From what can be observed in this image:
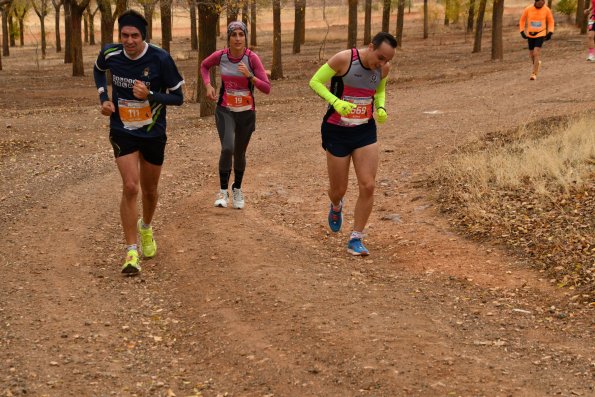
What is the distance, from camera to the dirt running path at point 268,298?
5574 millimetres

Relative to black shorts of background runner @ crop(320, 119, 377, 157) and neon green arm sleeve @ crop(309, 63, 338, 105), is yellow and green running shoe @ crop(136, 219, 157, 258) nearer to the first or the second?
black shorts of background runner @ crop(320, 119, 377, 157)

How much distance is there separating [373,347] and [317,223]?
4076mm

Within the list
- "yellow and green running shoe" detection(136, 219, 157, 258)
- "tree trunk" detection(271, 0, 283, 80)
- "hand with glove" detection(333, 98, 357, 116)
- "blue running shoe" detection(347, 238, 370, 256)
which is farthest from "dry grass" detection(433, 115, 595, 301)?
"tree trunk" detection(271, 0, 283, 80)

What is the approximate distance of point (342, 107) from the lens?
7.73 m

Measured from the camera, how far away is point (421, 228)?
949 cm

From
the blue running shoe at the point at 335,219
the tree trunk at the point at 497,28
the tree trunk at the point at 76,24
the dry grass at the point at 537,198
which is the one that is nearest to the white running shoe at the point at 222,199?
the blue running shoe at the point at 335,219

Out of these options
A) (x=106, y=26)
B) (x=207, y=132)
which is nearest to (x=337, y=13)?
(x=106, y=26)

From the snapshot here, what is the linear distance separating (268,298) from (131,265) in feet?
4.69

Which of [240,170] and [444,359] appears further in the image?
[240,170]

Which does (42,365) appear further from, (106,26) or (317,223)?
(106,26)

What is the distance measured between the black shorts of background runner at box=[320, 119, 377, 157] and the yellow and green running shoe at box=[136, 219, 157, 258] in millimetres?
1871

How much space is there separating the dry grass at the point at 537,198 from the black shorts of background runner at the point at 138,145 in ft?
10.9

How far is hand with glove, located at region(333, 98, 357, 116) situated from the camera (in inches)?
304

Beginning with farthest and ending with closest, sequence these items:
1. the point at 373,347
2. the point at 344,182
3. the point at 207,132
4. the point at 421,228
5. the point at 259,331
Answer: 1. the point at 207,132
2. the point at 421,228
3. the point at 344,182
4. the point at 259,331
5. the point at 373,347
